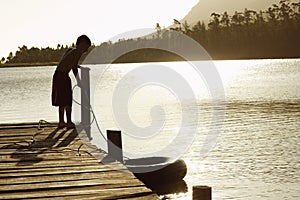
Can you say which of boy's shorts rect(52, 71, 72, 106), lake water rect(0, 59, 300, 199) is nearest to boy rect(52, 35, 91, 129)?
boy's shorts rect(52, 71, 72, 106)

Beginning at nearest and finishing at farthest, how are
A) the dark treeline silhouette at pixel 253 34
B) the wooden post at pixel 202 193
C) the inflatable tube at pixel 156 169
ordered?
the wooden post at pixel 202 193, the inflatable tube at pixel 156 169, the dark treeline silhouette at pixel 253 34

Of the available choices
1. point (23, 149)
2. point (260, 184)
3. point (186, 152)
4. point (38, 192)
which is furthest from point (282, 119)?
point (38, 192)

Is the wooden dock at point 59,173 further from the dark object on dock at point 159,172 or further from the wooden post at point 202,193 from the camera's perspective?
the dark object on dock at point 159,172

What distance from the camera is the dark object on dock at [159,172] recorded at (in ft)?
42.2

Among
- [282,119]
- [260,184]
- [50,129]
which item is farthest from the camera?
[282,119]

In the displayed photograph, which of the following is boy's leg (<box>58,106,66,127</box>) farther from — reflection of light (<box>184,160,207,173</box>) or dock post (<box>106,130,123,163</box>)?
reflection of light (<box>184,160,207,173</box>)

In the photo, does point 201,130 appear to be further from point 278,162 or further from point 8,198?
point 8,198

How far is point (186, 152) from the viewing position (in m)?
24.8

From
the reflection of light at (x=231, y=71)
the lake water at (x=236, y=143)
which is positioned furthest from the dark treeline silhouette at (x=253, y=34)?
the lake water at (x=236, y=143)

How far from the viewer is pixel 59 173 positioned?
25.0 ft

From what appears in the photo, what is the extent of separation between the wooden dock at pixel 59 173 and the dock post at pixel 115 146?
0.30m

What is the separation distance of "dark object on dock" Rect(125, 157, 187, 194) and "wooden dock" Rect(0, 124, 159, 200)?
2.28 meters

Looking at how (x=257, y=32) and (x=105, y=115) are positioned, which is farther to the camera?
(x=257, y=32)

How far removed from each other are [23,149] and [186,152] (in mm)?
15554
